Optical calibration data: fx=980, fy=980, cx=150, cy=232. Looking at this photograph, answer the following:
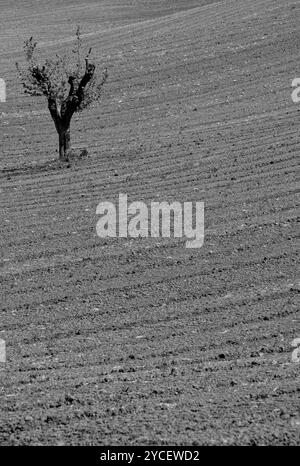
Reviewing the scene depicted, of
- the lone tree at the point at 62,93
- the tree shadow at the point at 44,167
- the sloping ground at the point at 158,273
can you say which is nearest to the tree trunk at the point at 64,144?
the lone tree at the point at 62,93

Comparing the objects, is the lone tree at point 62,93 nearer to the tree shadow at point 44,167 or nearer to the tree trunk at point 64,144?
the tree trunk at point 64,144

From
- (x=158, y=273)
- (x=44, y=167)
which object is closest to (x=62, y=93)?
(x=44, y=167)

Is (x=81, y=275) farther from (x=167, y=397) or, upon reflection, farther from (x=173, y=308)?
(x=167, y=397)

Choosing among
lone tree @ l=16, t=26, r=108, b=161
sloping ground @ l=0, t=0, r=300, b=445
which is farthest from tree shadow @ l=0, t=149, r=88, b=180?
lone tree @ l=16, t=26, r=108, b=161

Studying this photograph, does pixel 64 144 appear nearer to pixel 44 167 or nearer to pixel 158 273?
pixel 44 167

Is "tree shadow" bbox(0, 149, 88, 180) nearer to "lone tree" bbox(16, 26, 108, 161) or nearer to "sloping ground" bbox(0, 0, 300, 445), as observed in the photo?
"sloping ground" bbox(0, 0, 300, 445)
